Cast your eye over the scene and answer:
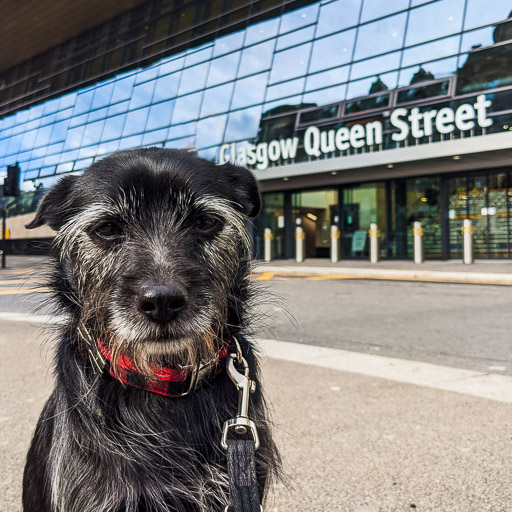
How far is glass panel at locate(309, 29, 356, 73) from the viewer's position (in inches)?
827

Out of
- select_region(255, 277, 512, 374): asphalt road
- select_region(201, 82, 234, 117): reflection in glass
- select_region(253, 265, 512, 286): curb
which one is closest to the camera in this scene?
select_region(255, 277, 512, 374): asphalt road

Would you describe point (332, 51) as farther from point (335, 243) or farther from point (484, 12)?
point (335, 243)

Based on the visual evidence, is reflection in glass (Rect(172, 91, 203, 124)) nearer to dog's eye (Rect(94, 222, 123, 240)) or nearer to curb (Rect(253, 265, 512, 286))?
curb (Rect(253, 265, 512, 286))

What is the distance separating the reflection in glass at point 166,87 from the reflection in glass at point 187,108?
912 mm

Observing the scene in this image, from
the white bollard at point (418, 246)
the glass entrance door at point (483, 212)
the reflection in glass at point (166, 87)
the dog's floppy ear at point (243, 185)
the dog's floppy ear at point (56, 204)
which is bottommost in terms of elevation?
the dog's floppy ear at point (56, 204)

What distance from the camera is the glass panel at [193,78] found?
25875 mm

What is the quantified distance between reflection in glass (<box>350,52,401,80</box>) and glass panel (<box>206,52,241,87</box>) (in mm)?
6643

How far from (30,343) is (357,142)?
16.6 metres

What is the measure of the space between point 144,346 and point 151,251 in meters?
0.31

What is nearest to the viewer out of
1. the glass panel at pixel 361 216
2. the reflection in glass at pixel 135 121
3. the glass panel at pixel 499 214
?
the glass panel at pixel 499 214

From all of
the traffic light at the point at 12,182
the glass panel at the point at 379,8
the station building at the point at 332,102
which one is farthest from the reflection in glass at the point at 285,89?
the traffic light at the point at 12,182

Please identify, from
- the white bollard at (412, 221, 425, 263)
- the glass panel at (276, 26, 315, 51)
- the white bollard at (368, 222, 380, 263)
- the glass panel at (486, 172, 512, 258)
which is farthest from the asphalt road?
the glass panel at (276, 26, 315, 51)

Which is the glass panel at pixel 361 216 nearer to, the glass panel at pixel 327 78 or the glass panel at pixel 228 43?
the glass panel at pixel 327 78

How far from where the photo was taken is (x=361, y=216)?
21.4 meters
